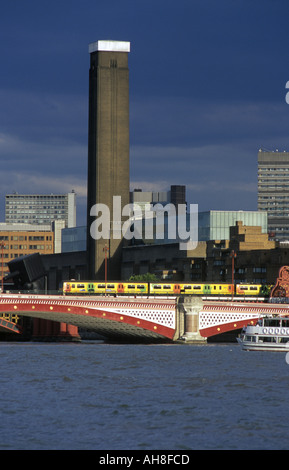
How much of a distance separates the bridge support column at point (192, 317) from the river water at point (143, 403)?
38010 mm

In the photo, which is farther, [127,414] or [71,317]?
[71,317]

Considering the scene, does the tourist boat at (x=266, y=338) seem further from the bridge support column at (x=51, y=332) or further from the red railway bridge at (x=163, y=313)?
the bridge support column at (x=51, y=332)

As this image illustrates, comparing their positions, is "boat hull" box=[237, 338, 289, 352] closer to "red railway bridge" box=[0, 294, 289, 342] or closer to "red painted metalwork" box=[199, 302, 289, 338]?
"red painted metalwork" box=[199, 302, 289, 338]

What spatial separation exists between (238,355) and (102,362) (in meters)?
23.0

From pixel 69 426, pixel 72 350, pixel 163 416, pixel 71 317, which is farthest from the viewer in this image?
pixel 71 317

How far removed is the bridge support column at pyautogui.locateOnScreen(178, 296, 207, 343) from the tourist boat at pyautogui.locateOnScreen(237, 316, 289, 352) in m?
19.4

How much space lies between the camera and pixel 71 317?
534 ft

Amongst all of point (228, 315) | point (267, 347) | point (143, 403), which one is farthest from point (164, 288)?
point (143, 403)

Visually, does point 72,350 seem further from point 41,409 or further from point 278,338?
point 41,409

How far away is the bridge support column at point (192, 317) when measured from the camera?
161375 mm

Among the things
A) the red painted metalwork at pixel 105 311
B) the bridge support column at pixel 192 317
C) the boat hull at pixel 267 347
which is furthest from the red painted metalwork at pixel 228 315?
the boat hull at pixel 267 347

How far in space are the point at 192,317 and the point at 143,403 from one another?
278ft
